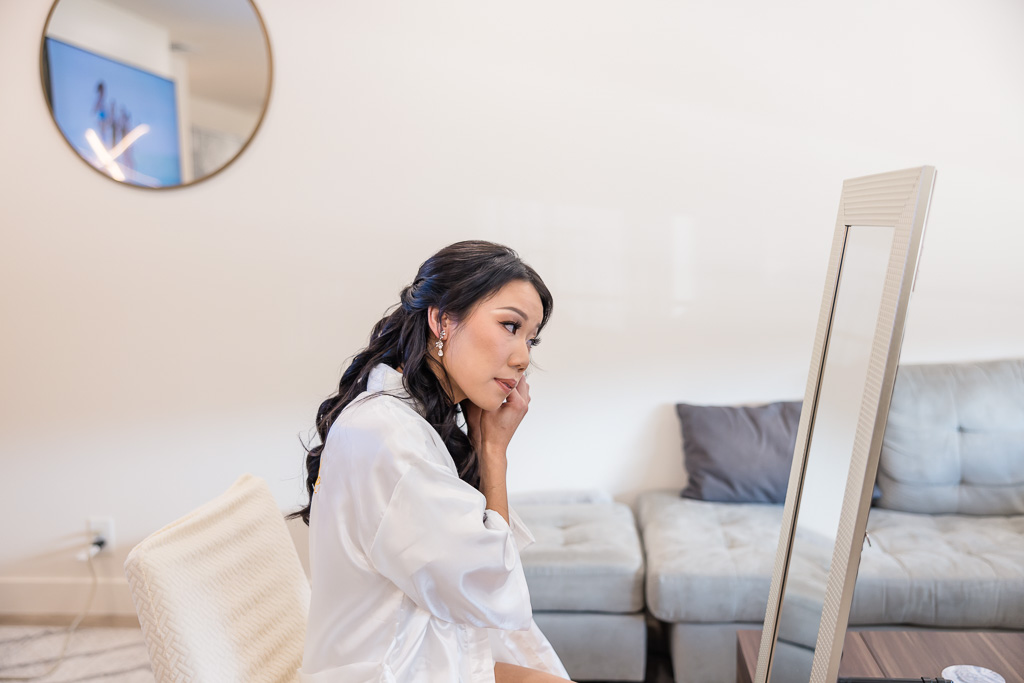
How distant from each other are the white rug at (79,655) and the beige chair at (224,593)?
136 cm

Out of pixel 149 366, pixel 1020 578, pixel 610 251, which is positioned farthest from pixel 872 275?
pixel 149 366

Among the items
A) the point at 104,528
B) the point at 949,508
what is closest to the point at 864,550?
the point at 949,508

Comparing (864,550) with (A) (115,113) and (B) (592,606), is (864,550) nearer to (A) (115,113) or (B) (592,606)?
(B) (592,606)

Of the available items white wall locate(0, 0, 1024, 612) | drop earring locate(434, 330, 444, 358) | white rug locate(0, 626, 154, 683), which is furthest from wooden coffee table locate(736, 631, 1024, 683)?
white rug locate(0, 626, 154, 683)

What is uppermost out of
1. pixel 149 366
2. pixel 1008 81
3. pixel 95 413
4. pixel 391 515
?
pixel 1008 81

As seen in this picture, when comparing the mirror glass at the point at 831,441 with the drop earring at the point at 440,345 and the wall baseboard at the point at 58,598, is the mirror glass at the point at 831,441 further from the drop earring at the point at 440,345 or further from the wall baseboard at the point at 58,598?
the wall baseboard at the point at 58,598

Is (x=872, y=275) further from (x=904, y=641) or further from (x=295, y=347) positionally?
(x=295, y=347)

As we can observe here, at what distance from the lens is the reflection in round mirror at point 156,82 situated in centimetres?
268

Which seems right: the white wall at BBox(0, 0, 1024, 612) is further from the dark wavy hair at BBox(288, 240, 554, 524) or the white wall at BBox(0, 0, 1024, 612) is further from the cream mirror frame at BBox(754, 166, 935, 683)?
the cream mirror frame at BBox(754, 166, 935, 683)

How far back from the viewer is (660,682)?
2414mm

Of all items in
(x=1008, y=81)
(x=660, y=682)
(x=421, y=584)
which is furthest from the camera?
(x=1008, y=81)

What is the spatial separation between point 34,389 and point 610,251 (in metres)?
2.09

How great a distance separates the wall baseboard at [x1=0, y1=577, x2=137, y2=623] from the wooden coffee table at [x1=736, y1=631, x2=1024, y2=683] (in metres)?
2.56

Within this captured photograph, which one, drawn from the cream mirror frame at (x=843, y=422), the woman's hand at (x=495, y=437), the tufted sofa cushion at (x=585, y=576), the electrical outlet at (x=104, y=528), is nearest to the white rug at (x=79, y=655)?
the electrical outlet at (x=104, y=528)
